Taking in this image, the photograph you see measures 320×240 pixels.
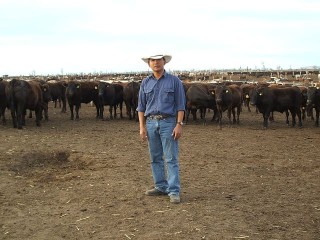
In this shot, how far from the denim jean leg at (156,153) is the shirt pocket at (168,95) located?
374 mm

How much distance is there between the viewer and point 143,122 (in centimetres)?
688

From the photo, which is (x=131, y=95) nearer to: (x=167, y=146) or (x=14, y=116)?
(x=14, y=116)

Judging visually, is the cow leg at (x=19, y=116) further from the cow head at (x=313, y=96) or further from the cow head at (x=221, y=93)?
the cow head at (x=313, y=96)

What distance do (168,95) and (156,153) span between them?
991 mm

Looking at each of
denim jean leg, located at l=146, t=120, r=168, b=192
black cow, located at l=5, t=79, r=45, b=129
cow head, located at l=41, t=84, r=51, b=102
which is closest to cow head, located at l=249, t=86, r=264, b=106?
black cow, located at l=5, t=79, r=45, b=129

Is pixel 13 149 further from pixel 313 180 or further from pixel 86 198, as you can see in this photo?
pixel 313 180

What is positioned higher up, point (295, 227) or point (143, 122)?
point (143, 122)

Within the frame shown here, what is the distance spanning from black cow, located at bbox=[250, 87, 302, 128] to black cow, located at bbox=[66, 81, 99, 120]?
7.97 meters

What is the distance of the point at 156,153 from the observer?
6.77 metres

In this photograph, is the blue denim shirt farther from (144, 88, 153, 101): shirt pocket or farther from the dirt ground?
the dirt ground

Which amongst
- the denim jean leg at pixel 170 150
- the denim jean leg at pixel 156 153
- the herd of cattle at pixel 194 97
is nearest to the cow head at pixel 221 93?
the herd of cattle at pixel 194 97

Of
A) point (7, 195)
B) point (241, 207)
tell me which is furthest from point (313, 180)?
point (7, 195)

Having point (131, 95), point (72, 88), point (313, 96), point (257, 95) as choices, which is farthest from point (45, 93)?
point (313, 96)

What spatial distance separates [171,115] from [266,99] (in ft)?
37.5
